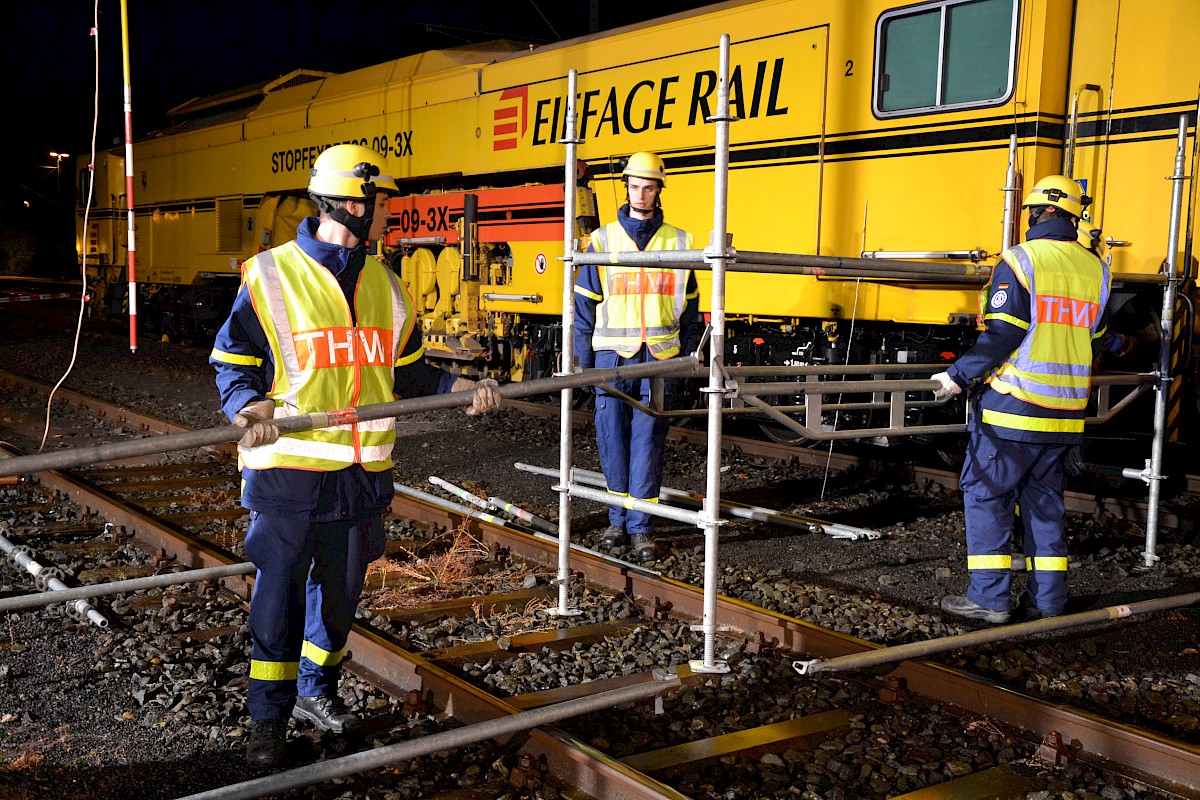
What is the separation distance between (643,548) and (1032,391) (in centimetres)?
225

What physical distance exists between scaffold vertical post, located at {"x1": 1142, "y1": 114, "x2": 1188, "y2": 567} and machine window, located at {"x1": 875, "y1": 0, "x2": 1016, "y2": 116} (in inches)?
47.8

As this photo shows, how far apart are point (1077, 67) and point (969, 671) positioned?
14.1 feet

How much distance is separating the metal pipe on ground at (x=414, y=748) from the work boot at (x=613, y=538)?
8.40ft

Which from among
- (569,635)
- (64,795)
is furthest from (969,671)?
(64,795)

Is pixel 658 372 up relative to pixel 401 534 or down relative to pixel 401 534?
up

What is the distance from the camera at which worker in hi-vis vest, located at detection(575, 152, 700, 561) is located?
6.12 metres

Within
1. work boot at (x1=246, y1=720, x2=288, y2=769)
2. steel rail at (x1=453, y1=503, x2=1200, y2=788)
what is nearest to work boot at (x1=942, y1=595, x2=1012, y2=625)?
steel rail at (x1=453, y1=503, x2=1200, y2=788)

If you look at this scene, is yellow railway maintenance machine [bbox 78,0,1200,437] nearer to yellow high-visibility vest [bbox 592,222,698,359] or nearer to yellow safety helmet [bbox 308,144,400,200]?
yellow high-visibility vest [bbox 592,222,698,359]

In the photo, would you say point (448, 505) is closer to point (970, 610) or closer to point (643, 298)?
point (643, 298)

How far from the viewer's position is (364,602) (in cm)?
523

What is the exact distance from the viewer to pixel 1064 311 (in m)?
4.92

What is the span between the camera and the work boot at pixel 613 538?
20.7 ft

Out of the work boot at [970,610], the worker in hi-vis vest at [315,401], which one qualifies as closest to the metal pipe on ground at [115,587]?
the worker in hi-vis vest at [315,401]

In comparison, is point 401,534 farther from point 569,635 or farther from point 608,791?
point 608,791
